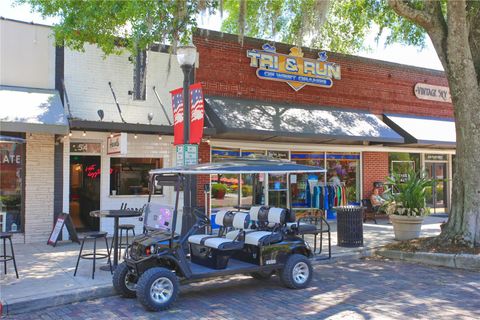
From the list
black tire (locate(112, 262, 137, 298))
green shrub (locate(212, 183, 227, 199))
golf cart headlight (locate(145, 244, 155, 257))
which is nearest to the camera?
golf cart headlight (locate(145, 244, 155, 257))

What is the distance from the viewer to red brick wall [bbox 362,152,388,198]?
17.2 m

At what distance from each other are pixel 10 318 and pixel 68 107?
643 cm

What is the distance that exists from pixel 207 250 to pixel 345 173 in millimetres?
10613

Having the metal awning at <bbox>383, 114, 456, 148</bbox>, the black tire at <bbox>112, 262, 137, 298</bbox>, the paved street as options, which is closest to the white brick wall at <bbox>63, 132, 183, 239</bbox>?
the paved street

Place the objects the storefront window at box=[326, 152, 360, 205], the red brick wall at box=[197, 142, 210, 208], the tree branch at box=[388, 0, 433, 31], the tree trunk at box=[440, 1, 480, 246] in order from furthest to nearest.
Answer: the storefront window at box=[326, 152, 360, 205], the red brick wall at box=[197, 142, 210, 208], the tree branch at box=[388, 0, 433, 31], the tree trunk at box=[440, 1, 480, 246]

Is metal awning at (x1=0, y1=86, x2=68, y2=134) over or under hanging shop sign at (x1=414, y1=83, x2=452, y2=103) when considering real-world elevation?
under

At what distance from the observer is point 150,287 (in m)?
6.36

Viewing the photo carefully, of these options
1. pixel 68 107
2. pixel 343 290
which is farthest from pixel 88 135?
pixel 343 290

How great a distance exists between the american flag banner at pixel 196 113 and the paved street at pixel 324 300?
2796 millimetres

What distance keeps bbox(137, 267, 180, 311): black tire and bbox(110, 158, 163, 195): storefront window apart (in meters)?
6.72

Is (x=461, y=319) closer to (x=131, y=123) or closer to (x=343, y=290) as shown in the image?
(x=343, y=290)

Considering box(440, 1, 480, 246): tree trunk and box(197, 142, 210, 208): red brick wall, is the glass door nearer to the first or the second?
box(197, 142, 210, 208): red brick wall

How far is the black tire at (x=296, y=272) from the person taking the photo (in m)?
7.56

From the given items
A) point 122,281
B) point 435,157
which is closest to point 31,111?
point 122,281
